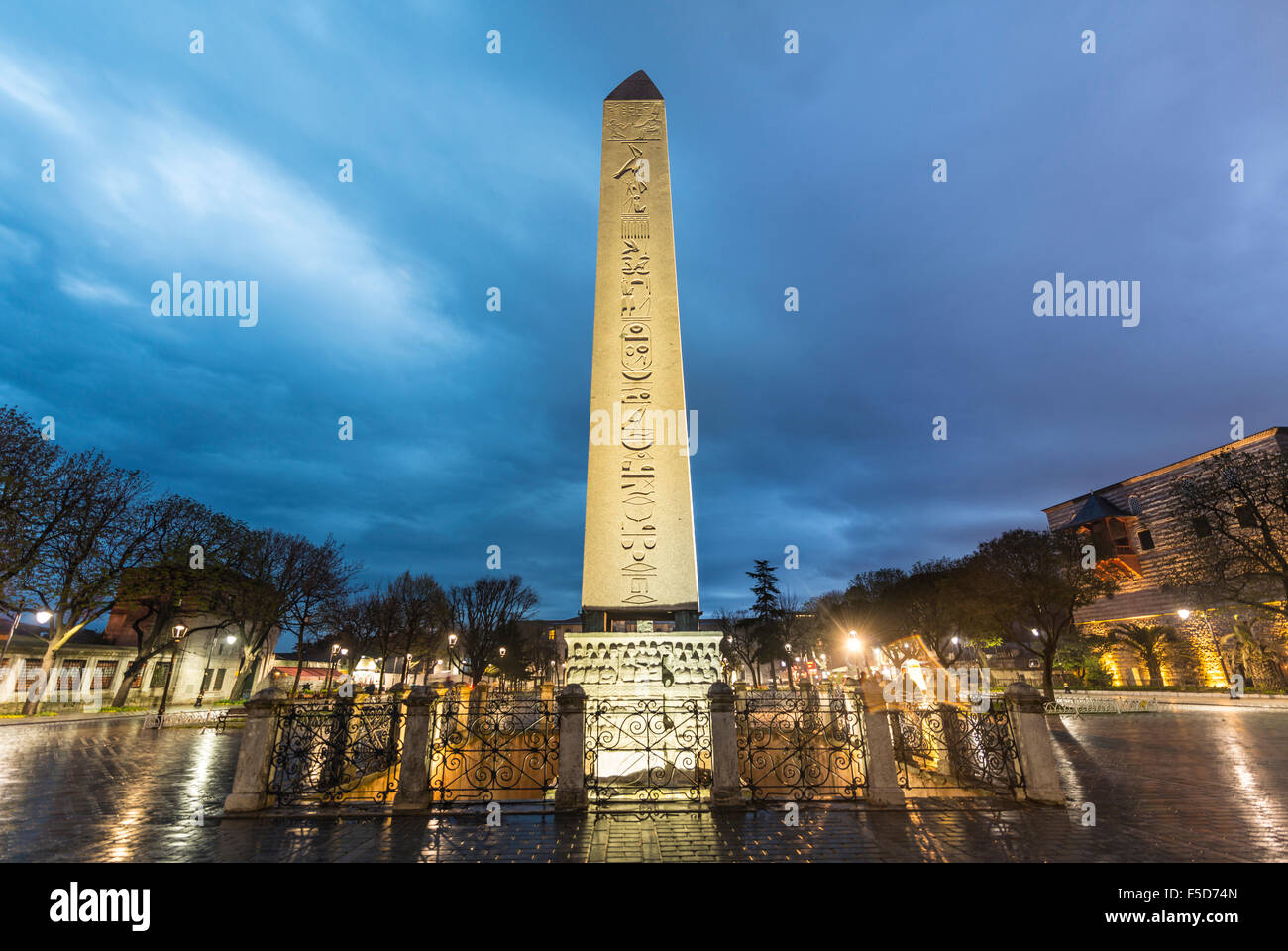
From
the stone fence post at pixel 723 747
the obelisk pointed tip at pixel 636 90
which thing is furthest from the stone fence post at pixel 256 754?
the obelisk pointed tip at pixel 636 90

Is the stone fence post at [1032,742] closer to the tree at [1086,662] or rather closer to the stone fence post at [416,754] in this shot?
the stone fence post at [416,754]

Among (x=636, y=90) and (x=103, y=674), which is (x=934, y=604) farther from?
(x=103, y=674)

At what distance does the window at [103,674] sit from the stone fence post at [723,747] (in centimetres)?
4114

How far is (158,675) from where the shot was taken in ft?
120

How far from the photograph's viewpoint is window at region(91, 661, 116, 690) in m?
32.7

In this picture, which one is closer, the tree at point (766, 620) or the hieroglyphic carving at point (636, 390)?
the hieroglyphic carving at point (636, 390)

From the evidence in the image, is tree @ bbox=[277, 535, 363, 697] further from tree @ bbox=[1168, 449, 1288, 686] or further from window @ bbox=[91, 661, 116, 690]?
tree @ bbox=[1168, 449, 1288, 686]

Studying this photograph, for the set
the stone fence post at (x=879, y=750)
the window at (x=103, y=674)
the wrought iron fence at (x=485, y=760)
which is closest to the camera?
the stone fence post at (x=879, y=750)

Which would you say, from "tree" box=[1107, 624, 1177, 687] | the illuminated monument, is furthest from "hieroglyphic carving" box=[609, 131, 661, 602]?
"tree" box=[1107, 624, 1177, 687]

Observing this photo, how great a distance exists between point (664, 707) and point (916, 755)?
7.47 metres

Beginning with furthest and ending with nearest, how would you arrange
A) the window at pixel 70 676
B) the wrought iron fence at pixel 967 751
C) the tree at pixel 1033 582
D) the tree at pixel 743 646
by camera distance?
the tree at pixel 743 646
the window at pixel 70 676
the tree at pixel 1033 582
the wrought iron fence at pixel 967 751

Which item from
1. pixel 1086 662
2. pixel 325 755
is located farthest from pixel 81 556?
pixel 1086 662

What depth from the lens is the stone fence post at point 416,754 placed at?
682 centimetres

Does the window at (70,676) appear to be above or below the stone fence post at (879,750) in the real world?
below
